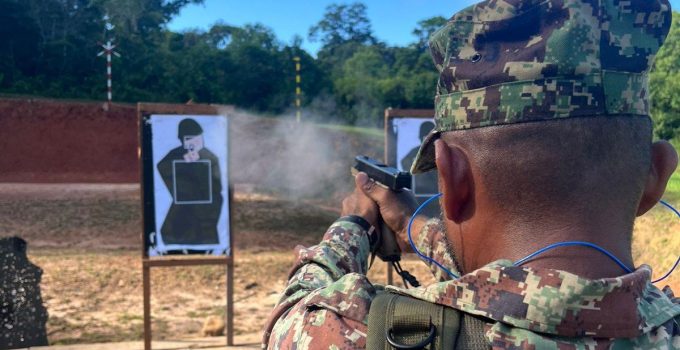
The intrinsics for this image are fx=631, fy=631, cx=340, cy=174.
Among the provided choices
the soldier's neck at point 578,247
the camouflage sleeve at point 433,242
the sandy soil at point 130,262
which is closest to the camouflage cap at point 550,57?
the soldier's neck at point 578,247

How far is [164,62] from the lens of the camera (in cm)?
2061

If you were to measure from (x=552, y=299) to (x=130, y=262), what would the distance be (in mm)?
7508

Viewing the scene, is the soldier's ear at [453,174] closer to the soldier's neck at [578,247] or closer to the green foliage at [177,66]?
the soldier's neck at [578,247]

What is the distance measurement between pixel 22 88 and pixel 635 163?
65.0 feet

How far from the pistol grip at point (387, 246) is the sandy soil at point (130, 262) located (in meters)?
3.45

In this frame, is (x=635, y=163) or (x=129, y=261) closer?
(x=635, y=163)

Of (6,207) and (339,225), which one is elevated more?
(339,225)

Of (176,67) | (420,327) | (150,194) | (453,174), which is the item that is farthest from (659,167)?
(176,67)

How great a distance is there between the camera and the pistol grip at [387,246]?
4.84ft

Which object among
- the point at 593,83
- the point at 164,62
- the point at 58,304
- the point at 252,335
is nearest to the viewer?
the point at 593,83

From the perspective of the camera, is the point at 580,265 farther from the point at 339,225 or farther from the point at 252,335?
the point at 252,335

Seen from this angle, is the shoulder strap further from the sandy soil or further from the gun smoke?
the gun smoke

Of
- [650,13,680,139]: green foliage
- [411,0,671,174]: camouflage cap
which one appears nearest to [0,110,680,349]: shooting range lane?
[650,13,680,139]: green foliage

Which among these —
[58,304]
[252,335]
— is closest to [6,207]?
[58,304]
